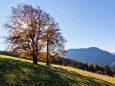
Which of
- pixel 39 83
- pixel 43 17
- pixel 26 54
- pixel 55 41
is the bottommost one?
pixel 39 83

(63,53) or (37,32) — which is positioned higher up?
(37,32)

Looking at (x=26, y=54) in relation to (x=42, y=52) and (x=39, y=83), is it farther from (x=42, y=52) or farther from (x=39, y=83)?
(x=39, y=83)

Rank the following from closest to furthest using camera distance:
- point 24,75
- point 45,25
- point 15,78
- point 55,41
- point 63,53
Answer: point 15,78 → point 24,75 → point 45,25 → point 55,41 → point 63,53

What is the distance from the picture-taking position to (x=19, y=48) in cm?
4562

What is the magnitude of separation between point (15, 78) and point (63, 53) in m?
34.0

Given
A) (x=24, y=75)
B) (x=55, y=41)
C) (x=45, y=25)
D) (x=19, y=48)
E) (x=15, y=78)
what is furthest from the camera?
(x=55, y=41)

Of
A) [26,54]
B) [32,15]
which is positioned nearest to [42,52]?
[26,54]

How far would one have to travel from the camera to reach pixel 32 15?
46.3m

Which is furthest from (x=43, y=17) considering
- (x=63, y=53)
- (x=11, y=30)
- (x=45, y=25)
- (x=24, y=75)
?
(x=24, y=75)

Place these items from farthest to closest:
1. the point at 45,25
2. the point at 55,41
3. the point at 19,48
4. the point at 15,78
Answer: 1. the point at 55,41
2. the point at 45,25
3. the point at 19,48
4. the point at 15,78

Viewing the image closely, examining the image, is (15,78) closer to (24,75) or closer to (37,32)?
(24,75)

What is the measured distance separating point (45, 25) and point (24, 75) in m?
22.1

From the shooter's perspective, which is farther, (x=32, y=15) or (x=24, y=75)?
(x=32, y=15)

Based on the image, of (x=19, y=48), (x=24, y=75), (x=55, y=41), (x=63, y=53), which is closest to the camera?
(x=24, y=75)
